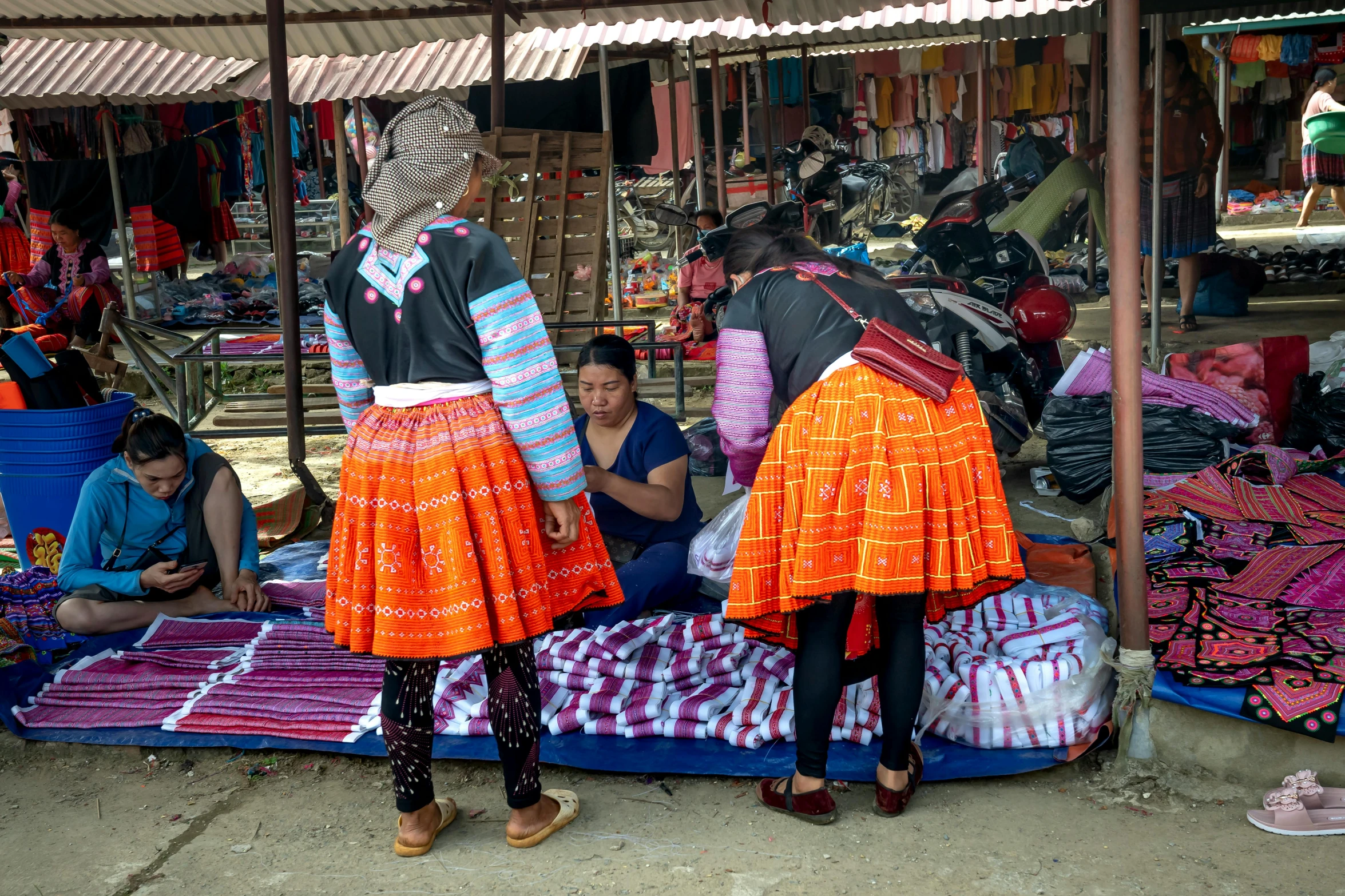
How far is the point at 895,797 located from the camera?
262cm

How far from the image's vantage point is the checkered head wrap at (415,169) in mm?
2293

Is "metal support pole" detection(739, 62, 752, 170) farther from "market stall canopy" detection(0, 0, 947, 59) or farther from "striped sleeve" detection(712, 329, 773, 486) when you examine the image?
"striped sleeve" detection(712, 329, 773, 486)

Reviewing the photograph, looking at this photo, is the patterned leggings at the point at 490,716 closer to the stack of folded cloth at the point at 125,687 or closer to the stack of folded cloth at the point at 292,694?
the stack of folded cloth at the point at 292,694

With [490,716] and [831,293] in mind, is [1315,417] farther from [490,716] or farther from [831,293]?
[490,716]

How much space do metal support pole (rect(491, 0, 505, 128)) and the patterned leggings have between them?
364 centimetres

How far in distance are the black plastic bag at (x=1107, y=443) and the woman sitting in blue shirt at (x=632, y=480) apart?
1.89 metres

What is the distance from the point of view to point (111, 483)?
3.79m

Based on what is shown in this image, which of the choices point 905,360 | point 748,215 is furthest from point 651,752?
point 748,215

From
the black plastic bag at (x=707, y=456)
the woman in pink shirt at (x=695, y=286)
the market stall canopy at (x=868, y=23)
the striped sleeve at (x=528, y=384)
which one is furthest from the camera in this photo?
the woman in pink shirt at (x=695, y=286)

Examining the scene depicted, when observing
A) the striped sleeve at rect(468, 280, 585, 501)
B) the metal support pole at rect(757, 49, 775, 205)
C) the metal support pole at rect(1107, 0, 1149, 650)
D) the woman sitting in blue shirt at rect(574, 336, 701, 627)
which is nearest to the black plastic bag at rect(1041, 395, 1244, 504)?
the woman sitting in blue shirt at rect(574, 336, 701, 627)

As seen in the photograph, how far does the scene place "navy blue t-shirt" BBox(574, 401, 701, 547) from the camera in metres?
3.63

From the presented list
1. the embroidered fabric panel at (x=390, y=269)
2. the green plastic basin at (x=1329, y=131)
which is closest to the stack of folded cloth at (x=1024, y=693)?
the embroidered fabric panel at (x=390, y=269)

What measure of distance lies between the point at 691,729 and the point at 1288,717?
4.55 feet

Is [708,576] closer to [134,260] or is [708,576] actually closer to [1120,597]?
[1120,597]
